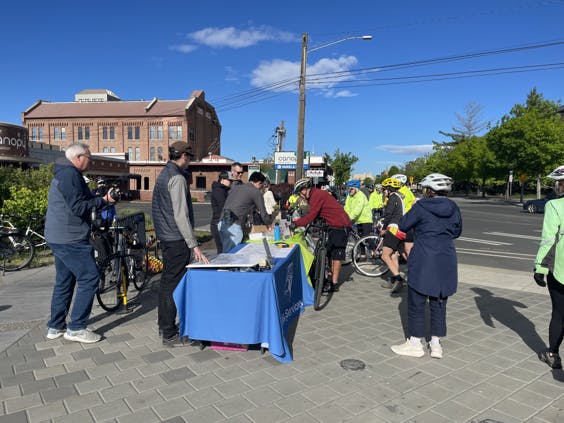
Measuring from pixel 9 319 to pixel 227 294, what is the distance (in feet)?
10.2

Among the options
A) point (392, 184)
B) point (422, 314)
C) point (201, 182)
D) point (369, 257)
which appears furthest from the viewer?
point (201, 182)

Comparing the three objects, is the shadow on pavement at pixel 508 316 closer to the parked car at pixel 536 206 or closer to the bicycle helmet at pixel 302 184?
the bicycle helmet at pixel 302 184

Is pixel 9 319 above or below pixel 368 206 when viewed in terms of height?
below

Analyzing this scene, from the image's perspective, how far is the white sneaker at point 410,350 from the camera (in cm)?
390

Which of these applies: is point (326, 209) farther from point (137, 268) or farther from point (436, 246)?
point (137, 268)

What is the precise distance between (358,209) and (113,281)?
516cm

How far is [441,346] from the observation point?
416cm

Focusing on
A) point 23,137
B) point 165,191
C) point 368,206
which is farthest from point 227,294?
point 23,137

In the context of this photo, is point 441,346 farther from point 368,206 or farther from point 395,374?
point 368,206

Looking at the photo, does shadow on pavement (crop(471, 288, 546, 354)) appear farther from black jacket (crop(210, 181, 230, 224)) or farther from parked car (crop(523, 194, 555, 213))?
parked car (crop(523, 194, 555, 213))

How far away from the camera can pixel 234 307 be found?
3.73m

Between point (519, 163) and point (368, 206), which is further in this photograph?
point (519, 163)

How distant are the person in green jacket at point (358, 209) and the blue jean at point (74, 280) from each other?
5.53m

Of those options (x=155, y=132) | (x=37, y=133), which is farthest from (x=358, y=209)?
(x=37, y=133)
